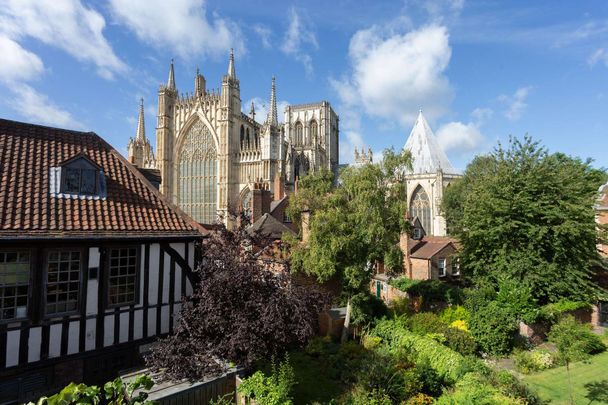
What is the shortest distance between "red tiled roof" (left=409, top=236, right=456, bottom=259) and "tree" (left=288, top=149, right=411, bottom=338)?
11740 millimetres

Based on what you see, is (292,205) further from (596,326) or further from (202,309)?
(596,326)

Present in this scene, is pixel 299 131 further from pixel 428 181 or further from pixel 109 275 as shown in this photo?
pixel 109 275

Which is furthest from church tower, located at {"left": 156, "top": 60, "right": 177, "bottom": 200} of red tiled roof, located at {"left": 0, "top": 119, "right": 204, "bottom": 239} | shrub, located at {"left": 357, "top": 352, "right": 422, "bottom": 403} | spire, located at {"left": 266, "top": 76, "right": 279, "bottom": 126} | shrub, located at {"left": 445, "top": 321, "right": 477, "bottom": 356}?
shrub, located at {"left": 357, "top": 352, "right": 422, "bottom": 403}

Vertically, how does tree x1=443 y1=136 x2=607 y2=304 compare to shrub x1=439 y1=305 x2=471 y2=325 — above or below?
above

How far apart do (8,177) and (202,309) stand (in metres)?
6.30

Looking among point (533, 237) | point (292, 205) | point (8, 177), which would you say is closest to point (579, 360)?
point (533, 237)

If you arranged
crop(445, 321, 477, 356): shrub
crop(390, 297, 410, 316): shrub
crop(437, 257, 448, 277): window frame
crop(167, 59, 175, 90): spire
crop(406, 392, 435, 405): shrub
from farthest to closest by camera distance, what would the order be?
crop(167, 59, 175, 90): spire → crop(437, 257, 448, 277): window frame → crop(390, 297, 410, 316): shrub → crop(445, 321, 477, 356): shrub → crop(406, 392, 435, 405): shrub

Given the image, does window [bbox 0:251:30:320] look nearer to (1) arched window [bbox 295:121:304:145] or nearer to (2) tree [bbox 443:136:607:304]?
(2) tree [bbox 443:136:607:304]

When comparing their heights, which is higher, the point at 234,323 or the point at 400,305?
the point at 234,323

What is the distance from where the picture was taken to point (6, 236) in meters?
8.16

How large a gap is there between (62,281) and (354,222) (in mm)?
11063

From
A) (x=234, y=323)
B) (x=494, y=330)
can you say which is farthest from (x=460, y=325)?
(x=234, y=323)

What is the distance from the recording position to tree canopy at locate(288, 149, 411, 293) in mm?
15633

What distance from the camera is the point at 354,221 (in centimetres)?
1614
